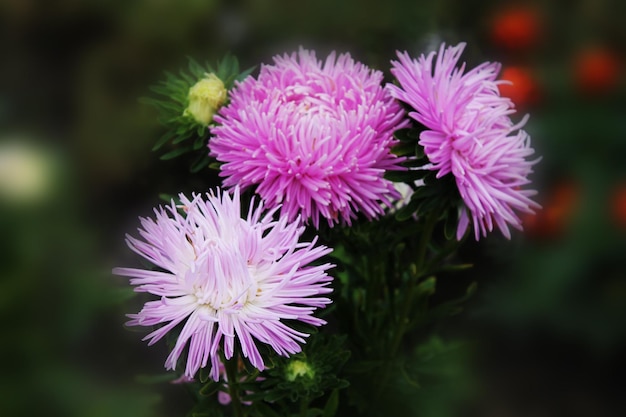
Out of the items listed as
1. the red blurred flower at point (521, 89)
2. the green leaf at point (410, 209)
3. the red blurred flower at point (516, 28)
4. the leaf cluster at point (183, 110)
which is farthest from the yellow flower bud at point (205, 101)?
the red blurred flower at point (516, 28)

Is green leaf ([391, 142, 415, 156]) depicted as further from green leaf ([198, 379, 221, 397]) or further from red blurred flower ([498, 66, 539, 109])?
red blurred flower ([498, 66, 539, 109])

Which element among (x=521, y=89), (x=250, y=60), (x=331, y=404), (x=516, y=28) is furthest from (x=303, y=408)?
(x=516, y=28)

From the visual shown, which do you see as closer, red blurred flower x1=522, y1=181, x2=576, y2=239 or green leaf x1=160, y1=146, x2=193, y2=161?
green leaf x1=160, y1=146, x2=193, y2=161

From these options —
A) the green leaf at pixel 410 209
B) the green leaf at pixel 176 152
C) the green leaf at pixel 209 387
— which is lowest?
the green leaf at pixel 209 387

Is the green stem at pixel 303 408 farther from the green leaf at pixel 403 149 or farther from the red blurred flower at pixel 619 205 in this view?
the red blurred flower at pixel 619 205

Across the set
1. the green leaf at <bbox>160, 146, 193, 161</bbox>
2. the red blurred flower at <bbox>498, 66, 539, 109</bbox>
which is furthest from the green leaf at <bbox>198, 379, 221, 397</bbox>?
the red blurred flower at <bbox>498, 66, 539, 109</bbox>

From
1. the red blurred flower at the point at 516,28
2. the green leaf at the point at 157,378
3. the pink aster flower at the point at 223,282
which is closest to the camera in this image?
the pink aster flower at the point at 223,282

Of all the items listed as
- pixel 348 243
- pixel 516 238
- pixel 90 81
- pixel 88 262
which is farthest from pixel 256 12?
pixel 348 243

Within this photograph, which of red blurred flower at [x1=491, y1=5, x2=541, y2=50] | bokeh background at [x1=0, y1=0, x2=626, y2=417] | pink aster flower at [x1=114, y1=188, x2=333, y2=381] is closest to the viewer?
pink aster flower at [x1=114, y1=188, x2=333, y2=381]
